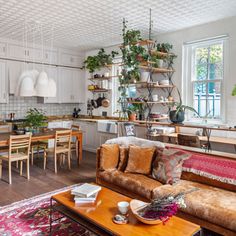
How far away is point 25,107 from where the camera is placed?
6594 millimetres

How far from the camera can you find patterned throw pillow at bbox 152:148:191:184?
9.98ft

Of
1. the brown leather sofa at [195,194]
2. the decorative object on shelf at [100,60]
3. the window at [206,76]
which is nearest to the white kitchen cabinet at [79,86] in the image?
the decorative object on shelf at [100,60]

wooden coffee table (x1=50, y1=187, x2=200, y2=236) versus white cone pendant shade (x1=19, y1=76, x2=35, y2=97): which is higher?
white cone pendant shade (x1=19, y1=76, x2=35, y2=97)

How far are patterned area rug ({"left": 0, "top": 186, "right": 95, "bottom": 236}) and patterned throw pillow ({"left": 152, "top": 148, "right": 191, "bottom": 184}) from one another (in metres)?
1.08

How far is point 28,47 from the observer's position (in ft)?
20.8

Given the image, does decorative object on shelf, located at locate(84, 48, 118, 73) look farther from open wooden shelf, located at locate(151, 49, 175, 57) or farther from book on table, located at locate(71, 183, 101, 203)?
book on table, located at locate(71, 183, 101, 203)

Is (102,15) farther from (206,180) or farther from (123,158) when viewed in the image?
(206,180)

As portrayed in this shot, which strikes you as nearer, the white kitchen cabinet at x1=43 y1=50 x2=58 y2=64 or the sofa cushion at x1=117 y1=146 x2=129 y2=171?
the sofa cushion at x1=117 y1=146 x2=129 y2=171

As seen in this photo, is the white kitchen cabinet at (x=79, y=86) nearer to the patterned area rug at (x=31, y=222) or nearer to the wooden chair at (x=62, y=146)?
the wooden chair at (x=62, y=146)

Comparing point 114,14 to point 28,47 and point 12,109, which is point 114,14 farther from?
point 12,109

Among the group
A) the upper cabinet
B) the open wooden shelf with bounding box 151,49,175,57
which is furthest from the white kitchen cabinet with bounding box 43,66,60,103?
the open wooden shelf with bounding box 151,49,175,57

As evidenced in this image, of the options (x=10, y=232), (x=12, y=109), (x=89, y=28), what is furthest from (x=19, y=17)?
(x=10, y=232)

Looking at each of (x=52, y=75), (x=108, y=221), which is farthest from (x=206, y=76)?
(x=52, y=75)

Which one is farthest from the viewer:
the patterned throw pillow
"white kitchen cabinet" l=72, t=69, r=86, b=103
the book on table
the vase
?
"white kitchen cabinet" l=72, t=69, r=86, b=103
